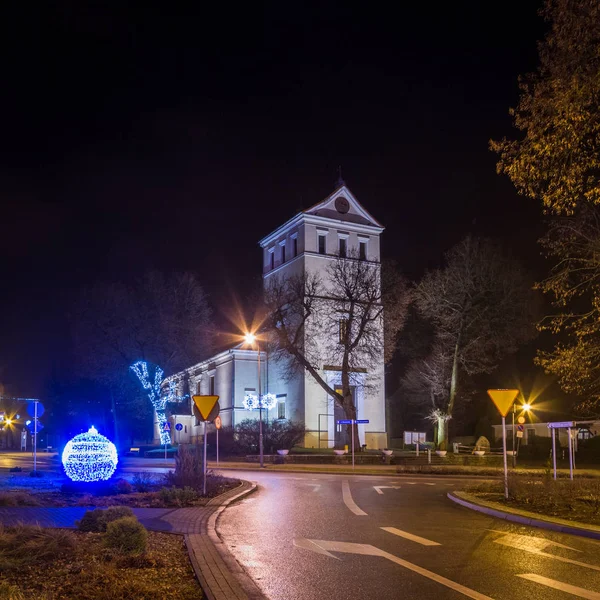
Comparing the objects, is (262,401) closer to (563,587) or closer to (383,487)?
(383,487)

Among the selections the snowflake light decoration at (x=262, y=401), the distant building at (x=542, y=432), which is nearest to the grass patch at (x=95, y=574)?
the snowflake light decoration at (x=262, y=401)

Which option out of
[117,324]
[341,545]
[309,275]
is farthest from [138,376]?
[341,545]

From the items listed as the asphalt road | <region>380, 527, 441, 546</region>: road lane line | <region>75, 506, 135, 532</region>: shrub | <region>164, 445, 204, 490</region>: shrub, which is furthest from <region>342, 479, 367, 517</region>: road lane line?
<region>75, 506, 135, 532</region>: shrub

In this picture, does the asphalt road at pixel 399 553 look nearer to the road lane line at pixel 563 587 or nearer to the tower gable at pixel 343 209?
the road lane line at pixel 563 587

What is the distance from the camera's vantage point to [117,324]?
54.4 metres

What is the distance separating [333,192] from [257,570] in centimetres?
5069

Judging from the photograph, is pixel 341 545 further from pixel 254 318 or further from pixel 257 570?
pixel 254 318

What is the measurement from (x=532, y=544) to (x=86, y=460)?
1253 centimetres

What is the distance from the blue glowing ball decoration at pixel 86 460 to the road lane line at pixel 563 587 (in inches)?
533

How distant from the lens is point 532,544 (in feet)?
38.7

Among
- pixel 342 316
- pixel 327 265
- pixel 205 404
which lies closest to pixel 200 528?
pixel 205 404

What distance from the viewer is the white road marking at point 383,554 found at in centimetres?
833

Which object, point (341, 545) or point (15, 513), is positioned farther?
point (15, 513)

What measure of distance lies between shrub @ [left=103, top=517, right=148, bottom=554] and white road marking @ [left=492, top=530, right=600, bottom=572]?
→ 5.91 metres
